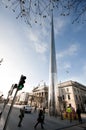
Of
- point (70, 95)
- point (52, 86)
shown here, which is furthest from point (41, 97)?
point (52, 86)

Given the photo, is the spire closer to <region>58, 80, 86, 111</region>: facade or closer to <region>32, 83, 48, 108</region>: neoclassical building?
<region>58, 80, 86, 111</region>: facade

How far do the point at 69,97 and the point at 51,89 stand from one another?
2500cm

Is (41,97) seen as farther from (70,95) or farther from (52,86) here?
(52,86)

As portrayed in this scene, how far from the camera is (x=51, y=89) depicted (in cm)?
2662

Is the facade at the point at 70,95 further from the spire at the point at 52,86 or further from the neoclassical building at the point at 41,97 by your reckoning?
the spire at the point at 52,86

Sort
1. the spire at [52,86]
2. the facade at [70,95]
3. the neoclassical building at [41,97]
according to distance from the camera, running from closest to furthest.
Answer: the spire at [52,86] → the facade at [70,95] → the neoclassical building at [41,97]

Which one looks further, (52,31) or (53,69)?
(52,31)

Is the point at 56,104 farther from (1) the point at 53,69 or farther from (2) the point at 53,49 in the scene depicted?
(2) the point at 53,49

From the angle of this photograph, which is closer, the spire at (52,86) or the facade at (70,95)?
the spire at (52,86)

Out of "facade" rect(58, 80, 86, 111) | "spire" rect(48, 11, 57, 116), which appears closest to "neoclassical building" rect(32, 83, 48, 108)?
"facade" rect(58, 80, 86, 111)

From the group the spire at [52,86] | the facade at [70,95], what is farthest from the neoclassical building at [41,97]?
the spire at [52,86]

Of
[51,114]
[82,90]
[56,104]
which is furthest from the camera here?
[82,90]

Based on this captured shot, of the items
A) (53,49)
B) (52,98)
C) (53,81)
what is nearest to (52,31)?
(53,49)

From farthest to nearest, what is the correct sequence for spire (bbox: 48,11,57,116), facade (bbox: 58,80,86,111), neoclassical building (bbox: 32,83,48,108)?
neoclassical building (bbox: 32,83,48,108)
facade (bbox: 58,80,86,111)
spire (bbox: 48,11,57,116)
